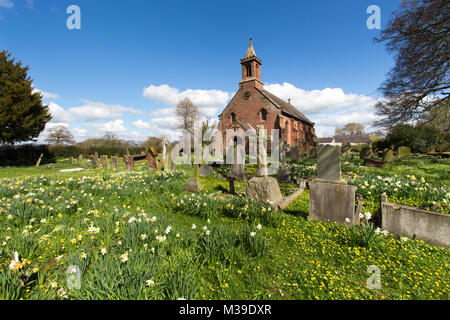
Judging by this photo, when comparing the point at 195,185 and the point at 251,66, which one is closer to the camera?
the point at 195,185

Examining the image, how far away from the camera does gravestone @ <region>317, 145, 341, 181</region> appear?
4.20 meters

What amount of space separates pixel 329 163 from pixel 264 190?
173 centimetres

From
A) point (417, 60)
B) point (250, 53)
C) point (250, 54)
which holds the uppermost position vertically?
point (250, 53)

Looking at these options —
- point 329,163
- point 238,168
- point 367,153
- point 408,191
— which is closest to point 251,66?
point 367,153

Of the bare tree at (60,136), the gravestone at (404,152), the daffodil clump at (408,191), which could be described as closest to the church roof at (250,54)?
the gravestone at (404,152)

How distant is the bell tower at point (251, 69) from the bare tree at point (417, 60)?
15.5m

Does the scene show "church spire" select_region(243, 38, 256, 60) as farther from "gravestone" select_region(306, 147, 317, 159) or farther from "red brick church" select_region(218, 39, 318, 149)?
"gravestone" select_region(306, 147, 317, 159)

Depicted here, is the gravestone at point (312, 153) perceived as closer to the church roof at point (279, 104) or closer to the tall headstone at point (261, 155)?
the church roof at point (279, 104)

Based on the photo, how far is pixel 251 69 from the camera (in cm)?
2584

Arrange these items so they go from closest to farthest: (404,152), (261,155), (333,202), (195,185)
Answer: (333,202)
(261,155)
(195,185)
(404,152)

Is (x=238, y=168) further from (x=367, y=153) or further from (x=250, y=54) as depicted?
(x=250, y=54)

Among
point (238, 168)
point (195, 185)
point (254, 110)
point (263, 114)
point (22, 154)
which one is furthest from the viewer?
point (254, 110)

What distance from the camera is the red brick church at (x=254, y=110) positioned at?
24309 mm
